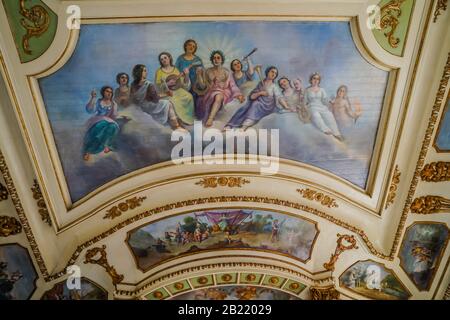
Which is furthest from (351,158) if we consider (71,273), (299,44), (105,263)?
(71,273)

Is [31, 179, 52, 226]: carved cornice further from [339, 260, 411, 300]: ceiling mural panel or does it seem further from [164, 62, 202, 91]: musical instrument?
[339, 260, 411, 300]: ceiling mural panel

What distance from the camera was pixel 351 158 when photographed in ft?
32.9

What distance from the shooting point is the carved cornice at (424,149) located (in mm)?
8375

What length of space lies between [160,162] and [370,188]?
481cm

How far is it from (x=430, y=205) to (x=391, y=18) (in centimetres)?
430

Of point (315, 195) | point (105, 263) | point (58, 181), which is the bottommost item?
point (105, 263)

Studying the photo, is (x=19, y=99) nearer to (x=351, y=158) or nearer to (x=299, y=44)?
(x=299, y=44)

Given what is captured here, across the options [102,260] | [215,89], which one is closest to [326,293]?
[102,260]

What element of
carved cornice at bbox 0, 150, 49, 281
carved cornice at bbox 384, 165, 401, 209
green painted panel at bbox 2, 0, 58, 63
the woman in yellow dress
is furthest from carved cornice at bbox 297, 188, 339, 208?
green painted panel at bbox 2, 0, 58, 63

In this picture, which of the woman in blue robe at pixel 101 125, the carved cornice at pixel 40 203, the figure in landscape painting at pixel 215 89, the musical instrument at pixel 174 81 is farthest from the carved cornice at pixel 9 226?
the figure in landscape painting at pixel 215 89

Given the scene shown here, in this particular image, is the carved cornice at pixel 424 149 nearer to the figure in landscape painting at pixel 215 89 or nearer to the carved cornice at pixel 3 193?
the figure in landscape painting at pixel 215 89

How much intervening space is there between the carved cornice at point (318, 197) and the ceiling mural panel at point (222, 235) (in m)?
0.66

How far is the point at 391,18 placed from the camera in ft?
26.6

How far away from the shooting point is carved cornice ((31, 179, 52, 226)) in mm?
9125
